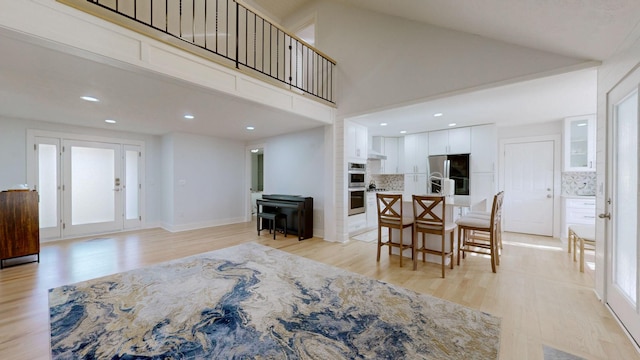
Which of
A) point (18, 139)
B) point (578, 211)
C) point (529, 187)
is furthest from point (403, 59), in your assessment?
point (18, 139)

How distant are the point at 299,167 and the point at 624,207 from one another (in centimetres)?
478

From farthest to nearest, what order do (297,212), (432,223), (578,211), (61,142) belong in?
(297,212)
(61,142)
(578,211)
(432,223)

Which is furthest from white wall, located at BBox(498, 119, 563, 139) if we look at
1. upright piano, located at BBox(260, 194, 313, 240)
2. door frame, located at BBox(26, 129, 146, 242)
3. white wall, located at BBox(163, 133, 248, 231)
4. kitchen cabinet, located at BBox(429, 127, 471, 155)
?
door frame, located at BBox(26, 129, 146, 242)

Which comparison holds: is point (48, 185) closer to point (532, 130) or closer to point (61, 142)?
point (61, 142)

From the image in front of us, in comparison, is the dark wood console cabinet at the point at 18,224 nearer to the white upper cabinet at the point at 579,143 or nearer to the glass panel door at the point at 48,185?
the glass panel door at the point at 48,185

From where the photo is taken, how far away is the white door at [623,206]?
1882 millimetres

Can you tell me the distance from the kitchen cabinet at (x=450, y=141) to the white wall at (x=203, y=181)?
5.27m

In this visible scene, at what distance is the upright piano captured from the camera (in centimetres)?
504

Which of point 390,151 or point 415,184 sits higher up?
point 390,151

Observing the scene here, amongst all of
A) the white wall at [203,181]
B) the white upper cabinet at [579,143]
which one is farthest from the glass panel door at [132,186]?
the white upper cabinet at [579,143]

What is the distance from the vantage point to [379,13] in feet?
14.1

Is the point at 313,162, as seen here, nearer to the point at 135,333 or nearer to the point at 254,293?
the point at 254,293

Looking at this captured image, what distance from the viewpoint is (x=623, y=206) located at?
6.82ft

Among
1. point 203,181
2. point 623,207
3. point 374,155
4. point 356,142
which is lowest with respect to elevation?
point 623,207
